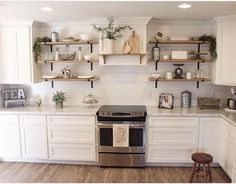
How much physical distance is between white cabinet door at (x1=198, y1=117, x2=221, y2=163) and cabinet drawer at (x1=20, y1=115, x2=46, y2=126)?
7.87 ft

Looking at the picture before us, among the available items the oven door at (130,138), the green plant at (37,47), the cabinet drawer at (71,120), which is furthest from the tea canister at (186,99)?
the green plant at (37,47)

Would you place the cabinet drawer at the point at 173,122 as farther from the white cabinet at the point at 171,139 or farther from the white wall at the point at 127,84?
the white wall at the point at 127,84

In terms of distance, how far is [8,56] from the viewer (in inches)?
161

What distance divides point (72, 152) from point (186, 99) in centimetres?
202

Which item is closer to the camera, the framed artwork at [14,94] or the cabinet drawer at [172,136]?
the cabinet drawer at [172,136]

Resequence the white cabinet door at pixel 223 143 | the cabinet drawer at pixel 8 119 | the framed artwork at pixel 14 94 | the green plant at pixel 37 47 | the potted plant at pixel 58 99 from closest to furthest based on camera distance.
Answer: the white cabinet door at pixel 223 143, the cabinet drawer at pixel 8 119, the green plant at pixel 37 47, the potted plant at pixel 58 99, the framed artwork at pixel 14 94

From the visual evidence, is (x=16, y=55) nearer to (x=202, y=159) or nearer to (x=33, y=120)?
(x=33, y=120)

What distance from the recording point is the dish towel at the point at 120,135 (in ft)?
12.3

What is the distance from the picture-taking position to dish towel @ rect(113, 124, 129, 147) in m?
3.74

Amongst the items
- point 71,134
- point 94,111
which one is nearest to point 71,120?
point 71,134

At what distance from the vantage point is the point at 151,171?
12.5 ft

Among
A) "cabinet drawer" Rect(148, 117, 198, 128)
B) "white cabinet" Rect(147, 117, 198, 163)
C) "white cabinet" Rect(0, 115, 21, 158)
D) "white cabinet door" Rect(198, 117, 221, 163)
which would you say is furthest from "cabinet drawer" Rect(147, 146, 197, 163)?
"white cabinet" Rect(0, 115, 21, 158)

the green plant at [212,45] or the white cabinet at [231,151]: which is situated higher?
the green plant at [212,45]

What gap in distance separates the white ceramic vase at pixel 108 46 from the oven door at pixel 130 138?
1.11 metres
